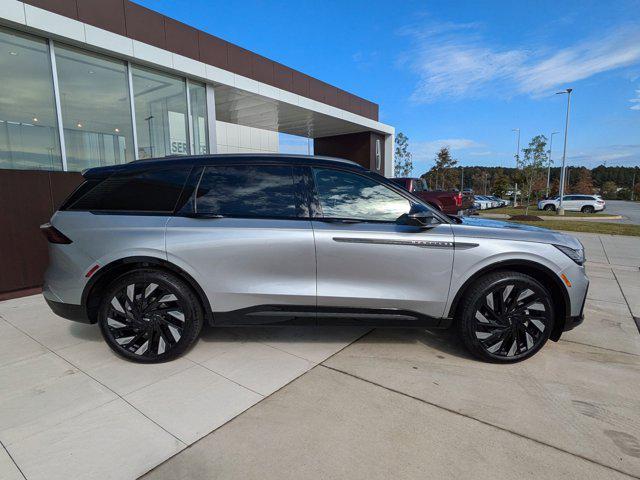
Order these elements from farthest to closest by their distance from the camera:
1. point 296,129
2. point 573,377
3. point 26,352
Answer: point 296,129 → point 26,352 → point 573,377

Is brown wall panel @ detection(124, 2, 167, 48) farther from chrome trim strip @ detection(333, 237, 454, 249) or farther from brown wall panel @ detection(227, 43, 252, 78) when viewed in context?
chrome trim strip @ detection(333, 237, 454, 249)

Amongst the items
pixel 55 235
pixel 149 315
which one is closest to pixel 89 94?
pixel 55 235

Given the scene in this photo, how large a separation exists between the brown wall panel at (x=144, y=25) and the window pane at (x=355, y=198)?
19.9 feet

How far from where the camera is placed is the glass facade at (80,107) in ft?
17.6

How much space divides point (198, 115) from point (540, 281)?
8015 mm

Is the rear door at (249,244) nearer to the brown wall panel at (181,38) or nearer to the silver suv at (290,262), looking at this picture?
the silver suv at (290,262)

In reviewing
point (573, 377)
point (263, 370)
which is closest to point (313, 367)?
point (263, 370)

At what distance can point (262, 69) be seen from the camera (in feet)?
32.1

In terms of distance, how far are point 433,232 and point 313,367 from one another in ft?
5.10

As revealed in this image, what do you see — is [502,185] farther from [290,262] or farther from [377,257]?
[290,262]

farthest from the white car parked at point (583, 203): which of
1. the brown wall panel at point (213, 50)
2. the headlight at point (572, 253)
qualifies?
the headlight at point (572, 253)

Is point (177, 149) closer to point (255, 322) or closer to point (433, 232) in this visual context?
point (255, 322)

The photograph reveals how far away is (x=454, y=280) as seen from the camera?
9.52 ft

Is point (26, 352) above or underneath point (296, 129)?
underneath
